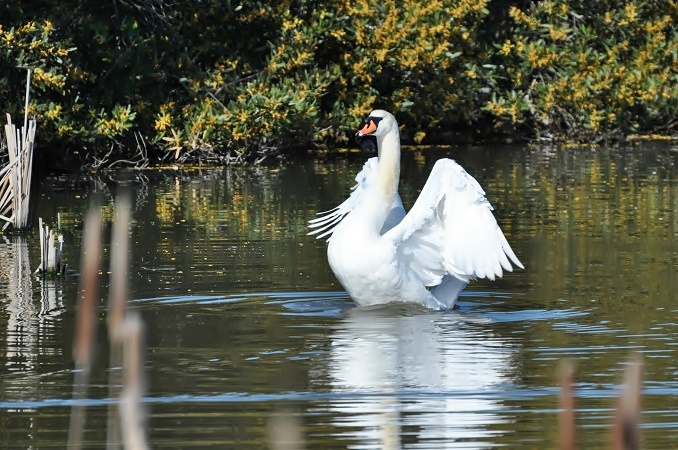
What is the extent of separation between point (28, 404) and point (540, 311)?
373cm

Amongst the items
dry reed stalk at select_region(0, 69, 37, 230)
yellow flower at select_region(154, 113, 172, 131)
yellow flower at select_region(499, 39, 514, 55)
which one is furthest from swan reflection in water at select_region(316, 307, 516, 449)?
yellow flower at select_region(499, 39, 514, 55)

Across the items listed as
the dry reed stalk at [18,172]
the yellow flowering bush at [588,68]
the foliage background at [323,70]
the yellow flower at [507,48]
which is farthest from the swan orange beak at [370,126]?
the yellow flower at [507,48]

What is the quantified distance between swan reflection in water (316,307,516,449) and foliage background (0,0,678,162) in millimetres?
11043

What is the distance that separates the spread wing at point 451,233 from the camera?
335 inches

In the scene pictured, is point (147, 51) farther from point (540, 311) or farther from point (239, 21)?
point (540, 311)

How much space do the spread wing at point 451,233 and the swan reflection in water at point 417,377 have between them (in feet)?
1.01

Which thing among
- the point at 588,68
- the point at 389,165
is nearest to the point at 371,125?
the point at 389,165

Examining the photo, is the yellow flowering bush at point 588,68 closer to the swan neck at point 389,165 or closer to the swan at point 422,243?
the swan neck at point 389,165

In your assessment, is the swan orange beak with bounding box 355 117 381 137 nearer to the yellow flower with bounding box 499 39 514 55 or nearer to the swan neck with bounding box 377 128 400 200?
the swan neck with bounding box 377 128 400 200

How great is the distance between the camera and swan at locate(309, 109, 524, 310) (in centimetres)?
845

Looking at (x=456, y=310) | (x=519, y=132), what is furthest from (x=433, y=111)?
(x=456, y=310)

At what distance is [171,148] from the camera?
20312 millimetres

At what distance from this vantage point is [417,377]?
261 inches

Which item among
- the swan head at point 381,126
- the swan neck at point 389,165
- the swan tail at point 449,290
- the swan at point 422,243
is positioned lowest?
the swan tail at point 449,290
